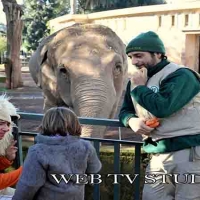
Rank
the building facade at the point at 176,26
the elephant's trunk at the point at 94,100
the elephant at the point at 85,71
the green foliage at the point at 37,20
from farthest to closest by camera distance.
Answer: the green foliage at the point at 37,20
the building facade at the point at 176,26
the elephant at the point at 85,71
the elephant's trunk at the point at 94,100

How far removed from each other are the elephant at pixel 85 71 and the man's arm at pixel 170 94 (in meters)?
2.54

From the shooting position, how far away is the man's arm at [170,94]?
99.7 inches

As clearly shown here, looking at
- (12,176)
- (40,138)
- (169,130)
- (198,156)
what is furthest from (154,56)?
(12,176)

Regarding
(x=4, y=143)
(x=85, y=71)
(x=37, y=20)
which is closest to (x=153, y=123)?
(x=4, y=143)

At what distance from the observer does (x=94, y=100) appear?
5.48 meters

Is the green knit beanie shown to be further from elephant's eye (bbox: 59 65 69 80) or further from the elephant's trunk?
elephant's eye (bbox: 59 65 69 80)

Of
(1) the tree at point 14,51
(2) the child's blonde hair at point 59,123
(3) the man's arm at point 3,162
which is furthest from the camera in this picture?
(1) the tree at point 14,51

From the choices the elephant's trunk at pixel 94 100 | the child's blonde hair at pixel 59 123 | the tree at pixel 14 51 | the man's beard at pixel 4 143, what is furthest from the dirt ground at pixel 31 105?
the child's blonde hair at pixel 59 123

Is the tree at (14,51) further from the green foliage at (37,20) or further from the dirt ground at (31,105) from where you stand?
the green foliage at (37,20)

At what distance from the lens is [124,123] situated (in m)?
2.91

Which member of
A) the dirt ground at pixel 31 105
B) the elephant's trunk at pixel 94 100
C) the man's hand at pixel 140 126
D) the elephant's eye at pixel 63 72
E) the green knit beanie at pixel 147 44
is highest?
the green knit beanie at pixel 147 44

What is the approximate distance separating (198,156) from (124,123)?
543mm

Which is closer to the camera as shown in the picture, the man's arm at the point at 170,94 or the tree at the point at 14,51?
the man's arm at the point at 170,94

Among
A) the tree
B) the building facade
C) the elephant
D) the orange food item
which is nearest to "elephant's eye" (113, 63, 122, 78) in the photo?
the elephant
